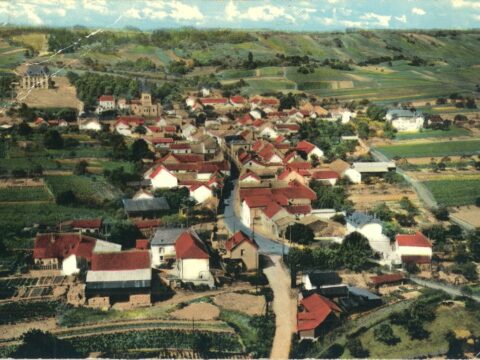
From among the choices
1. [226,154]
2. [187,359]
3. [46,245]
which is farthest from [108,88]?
[187,359]

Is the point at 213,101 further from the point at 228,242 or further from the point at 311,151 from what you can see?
the point at 228,242

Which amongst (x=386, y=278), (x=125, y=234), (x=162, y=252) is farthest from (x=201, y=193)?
(x=386, y=278)

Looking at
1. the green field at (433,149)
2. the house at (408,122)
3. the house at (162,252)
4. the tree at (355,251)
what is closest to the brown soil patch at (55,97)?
the house at (408,122)

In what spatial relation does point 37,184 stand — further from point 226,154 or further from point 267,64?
point 267,64

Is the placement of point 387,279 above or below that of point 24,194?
below

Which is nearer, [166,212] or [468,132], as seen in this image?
[166,212]

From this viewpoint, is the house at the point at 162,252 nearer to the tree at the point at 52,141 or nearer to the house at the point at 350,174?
the house at the point at 350,174
